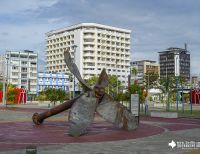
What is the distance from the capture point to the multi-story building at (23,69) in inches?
5300

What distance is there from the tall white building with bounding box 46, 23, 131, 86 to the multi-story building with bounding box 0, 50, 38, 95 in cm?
779

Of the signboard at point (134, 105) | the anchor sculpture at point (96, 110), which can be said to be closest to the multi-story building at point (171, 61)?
the signboard at point (134, 105)

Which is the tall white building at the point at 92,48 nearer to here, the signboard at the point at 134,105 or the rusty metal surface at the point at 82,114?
the signboard at the point at 134,105

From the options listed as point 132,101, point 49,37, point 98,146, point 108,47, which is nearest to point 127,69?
A: point 108,47

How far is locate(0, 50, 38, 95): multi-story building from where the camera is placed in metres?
135

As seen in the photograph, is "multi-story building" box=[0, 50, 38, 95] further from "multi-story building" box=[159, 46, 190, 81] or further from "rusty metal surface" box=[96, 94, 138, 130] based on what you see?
"rusty metal surface" box=[96, 94, 138, 130]

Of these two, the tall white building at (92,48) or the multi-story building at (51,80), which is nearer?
the multi-story building at (51,80)

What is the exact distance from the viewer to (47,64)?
151m

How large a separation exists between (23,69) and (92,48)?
2740 centimetres

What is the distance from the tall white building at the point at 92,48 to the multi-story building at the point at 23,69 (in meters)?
7.79

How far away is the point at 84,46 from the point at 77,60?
542 cm

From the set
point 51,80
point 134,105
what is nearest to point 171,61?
point 51,80

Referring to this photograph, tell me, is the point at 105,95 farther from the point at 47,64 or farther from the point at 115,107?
the point at 47,64

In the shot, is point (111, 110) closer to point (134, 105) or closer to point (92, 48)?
point (134, 105)
